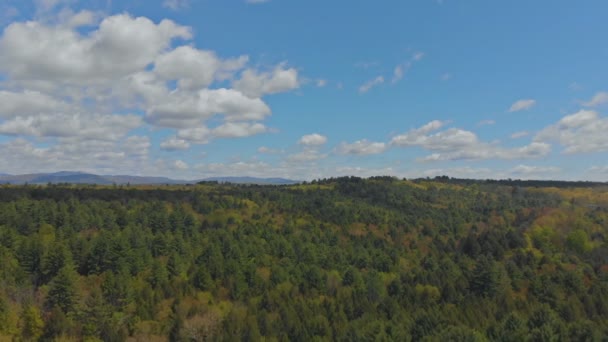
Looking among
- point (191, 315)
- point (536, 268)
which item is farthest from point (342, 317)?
point (536, 268)

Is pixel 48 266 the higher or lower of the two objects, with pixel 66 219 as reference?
lower

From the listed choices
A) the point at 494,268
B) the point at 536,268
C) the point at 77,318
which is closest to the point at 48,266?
the point at 77,318

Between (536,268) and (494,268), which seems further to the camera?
(536,268)

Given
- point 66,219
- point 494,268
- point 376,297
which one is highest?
point 66,219

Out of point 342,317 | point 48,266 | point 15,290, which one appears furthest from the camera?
point 48,266

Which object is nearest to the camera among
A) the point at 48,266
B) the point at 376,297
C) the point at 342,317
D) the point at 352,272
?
the point at 342,317

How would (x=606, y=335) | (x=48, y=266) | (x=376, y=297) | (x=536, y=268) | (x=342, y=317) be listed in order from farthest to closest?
(x=536, y=268) → (x=376, y=297) → (x=48, y=266) → (x=342, y=317) → (x=606, y=335)

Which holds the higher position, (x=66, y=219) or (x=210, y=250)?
(x=66, y=219)

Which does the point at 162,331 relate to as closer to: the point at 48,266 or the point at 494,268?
the point at 48,266

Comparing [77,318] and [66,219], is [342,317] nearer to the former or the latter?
[77,318]
